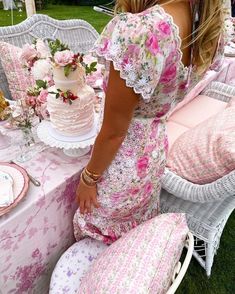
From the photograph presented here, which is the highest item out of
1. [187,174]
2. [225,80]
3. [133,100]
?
[133,100]

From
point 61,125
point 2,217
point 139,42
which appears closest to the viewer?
point 139,42

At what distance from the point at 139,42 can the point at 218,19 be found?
0.29m

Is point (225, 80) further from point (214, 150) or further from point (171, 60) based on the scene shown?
point (171, 60)

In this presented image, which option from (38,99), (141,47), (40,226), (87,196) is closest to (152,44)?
(141,47)

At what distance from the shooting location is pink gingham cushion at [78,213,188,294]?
84 cm

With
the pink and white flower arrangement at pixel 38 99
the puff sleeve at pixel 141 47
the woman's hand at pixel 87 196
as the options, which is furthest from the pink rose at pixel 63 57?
the woman's hand at pixel 87 196

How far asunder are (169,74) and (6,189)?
636 millimetres

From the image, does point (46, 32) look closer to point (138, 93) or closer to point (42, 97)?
point (42, 97)

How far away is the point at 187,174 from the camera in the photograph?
1473mm

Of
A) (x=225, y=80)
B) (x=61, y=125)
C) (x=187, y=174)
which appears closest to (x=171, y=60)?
(x=61, y=125)

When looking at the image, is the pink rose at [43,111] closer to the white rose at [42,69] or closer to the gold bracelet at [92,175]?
the white rose at [42,69]

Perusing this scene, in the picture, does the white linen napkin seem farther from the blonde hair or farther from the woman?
the blonde hair

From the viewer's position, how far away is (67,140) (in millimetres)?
1159

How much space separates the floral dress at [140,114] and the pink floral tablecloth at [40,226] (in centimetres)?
9
